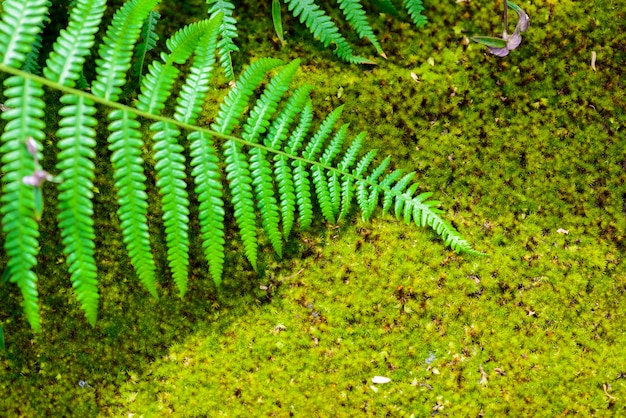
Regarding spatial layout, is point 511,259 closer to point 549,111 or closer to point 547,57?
point 549,111

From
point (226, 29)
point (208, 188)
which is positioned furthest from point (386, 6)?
point (208, 188)

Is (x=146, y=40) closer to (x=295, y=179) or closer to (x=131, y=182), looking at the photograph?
(x=131, y=182)

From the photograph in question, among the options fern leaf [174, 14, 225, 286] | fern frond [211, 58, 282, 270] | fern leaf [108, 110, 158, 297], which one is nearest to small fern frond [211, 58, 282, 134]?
fern frond [211, 58, 282, 270]

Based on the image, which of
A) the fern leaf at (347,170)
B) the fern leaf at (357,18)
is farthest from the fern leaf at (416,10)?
the fern leaf at (347,170)

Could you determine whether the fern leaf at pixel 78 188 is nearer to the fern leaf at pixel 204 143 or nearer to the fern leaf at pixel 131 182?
the fern leaf at pixel 131 182

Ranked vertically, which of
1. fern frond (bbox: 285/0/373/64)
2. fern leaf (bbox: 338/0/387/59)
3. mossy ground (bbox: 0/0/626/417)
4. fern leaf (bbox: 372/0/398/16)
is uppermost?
fern leaf (bbox: 372/0/398/16)

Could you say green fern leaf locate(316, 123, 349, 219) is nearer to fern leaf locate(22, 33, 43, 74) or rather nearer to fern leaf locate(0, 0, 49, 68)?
fern leaf locate(0, 0, 49, 68)
